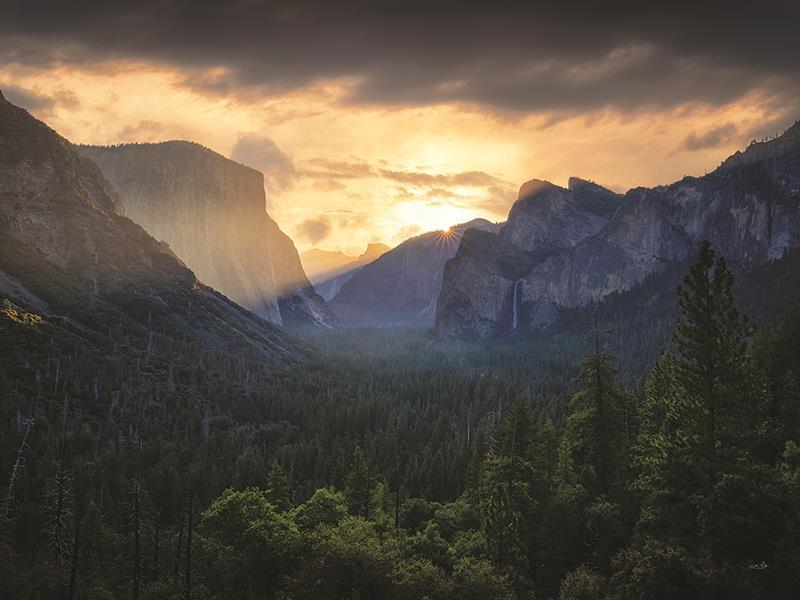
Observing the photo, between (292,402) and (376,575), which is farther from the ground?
(292,402)

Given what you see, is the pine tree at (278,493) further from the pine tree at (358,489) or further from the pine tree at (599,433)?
the pine tree at (599,433)

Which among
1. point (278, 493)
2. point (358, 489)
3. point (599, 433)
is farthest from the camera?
point (358, 489)

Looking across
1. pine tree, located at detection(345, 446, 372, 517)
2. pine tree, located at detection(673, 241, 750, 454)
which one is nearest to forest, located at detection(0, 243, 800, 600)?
pine tree, located at detection(673, 241, 750, 454)

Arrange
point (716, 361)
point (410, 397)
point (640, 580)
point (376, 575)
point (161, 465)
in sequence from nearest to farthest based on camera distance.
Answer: point (640, 580) → point (716, 361) → point (376, 575) → point (161, 465) → point (410, 397)

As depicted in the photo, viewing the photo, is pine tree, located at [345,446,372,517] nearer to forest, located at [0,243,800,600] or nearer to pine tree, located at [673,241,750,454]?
forest, located at [0,243,800,600]

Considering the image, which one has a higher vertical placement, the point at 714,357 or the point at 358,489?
the point at 714,357

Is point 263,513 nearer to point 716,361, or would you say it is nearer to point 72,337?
point 716,361

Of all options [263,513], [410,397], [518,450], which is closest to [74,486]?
[263,513]

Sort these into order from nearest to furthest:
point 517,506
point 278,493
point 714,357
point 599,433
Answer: point 714,357 → point 517,506 → point 599,433 → point 278,493

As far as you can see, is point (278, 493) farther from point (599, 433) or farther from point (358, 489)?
point (599, 433)

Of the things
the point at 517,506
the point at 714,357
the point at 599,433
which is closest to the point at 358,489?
the point at 517,506

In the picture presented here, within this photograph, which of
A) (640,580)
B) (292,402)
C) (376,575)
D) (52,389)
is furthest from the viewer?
(292,402)

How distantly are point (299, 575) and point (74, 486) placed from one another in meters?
63.1

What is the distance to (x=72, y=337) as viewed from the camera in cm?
15088
